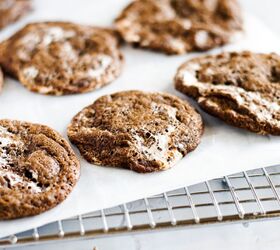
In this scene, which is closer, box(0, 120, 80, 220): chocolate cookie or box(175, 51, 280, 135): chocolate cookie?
box(0, 120, 80, 220): chocolate cookie

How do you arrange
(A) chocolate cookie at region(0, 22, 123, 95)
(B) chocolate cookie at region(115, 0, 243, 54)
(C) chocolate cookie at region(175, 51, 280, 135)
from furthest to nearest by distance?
(B) chocolate cookie at region(115, 0, 243, 54) < (A) chocolate cookie at region(0, 22, 123, 95) < (C) chocolate cookie at region(175, 51, 280, 135)

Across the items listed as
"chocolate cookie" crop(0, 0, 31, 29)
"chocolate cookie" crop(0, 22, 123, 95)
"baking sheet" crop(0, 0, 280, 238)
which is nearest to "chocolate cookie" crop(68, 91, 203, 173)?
"baking sheet" crop(0, 0, 280, 238)

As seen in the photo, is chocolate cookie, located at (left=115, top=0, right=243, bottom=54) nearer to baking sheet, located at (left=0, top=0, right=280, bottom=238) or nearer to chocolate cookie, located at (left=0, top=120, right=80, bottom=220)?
baking sheet, located at (left=0, top=0, right=280, bottom=238)

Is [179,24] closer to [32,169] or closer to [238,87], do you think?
[238,87]

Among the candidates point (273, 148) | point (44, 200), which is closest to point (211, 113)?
point (273, 148)

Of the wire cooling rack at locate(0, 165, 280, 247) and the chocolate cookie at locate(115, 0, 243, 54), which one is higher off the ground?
the chocolate cookie at locate(115, 0, 243, 54)

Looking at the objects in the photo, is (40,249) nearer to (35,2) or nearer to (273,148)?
(273,148)
